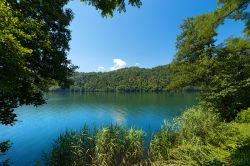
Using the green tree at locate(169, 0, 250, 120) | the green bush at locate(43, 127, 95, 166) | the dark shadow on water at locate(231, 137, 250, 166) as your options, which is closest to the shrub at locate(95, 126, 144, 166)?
the green bush at locate(43, 127, 95, 166)

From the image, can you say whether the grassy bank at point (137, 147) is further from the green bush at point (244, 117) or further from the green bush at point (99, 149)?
the green bush at point (244, 117)

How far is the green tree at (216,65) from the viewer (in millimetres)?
17272

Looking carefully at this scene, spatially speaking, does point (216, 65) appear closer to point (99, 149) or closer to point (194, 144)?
point (194, 144)

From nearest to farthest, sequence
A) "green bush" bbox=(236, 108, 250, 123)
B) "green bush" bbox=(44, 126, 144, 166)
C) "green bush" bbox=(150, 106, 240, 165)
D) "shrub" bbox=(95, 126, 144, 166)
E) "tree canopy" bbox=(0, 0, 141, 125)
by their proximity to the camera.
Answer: "tree canopy" bbox=(0, 0, 141, 125) → "green bush" bbox=(150, 106, 240, 165) → "green bush" bbox=(44, 126, 144, 166) → "shrub" bbox=(95, 126, 144, 166) → "green bush" bbox=(236, 108, 250, 123)

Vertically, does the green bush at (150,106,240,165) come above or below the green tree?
below

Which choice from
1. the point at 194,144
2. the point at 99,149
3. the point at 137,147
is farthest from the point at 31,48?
the point at 194,144

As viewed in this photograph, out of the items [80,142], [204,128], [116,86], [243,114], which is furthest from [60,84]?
[116,86]

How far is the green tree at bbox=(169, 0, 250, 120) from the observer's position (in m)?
17.3

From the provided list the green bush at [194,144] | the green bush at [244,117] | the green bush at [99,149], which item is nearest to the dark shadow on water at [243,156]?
the green bush at [194,144]

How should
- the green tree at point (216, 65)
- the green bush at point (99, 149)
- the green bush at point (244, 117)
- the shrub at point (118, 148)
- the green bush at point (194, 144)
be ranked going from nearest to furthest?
Result: the green bush at point (194, 144)
the green bush at point (99, 149)
the shrub at point (118, 148)
the green bush at point (244, 117)
the green tree at point (216, 65)

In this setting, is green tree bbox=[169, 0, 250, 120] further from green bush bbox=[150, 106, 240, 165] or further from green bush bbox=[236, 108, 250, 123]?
green bush bbox=[150, 106, 240, 165]

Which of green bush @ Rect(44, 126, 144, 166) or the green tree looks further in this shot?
the green tree

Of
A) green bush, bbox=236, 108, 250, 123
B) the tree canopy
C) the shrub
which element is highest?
the tree canopy

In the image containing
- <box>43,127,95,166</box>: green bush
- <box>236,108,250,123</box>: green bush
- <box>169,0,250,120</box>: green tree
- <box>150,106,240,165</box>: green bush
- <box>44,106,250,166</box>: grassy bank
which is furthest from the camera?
<box>169,0,250,120</box>: green tree
